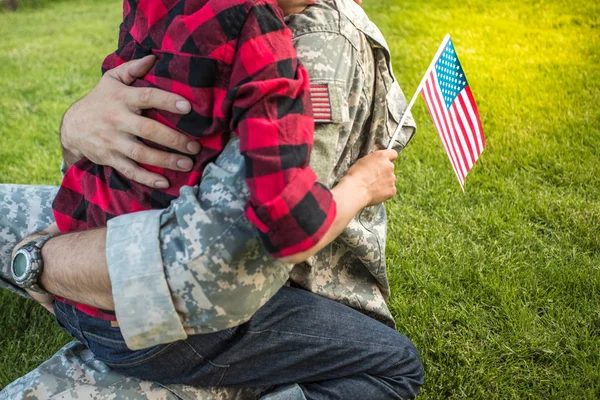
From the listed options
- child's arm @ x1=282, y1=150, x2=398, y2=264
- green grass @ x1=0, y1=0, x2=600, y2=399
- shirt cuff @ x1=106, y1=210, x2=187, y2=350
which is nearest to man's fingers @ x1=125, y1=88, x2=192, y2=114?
shirt cuff @ x1=106, y1=210, x2=187, y2=350

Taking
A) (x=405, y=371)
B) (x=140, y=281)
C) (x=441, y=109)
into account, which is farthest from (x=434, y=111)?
(x=140, y=281)

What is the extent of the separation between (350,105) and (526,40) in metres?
4.55

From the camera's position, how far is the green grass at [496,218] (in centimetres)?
223

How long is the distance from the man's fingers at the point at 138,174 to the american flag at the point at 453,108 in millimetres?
893

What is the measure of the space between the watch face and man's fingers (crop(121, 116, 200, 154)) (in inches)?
17.7

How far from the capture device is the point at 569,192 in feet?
10.5

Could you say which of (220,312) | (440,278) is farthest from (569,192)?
(220,312)

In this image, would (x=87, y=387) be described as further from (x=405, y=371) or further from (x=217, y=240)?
(x=405, y=371)

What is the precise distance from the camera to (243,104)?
1246 millimetres

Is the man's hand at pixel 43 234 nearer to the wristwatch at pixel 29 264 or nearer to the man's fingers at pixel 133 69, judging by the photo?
the wristwatch at pixel 29 264

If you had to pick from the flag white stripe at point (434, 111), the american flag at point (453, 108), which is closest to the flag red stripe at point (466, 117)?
the american flag at point (453, 108)

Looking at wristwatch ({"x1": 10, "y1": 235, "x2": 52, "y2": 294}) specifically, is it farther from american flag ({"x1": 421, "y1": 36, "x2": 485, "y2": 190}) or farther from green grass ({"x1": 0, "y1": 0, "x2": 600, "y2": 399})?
american flag ({"x1": 421, "y1": 36, "x2": 485, "y2": 190})

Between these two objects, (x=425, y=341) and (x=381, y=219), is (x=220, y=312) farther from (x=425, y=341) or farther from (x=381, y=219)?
(x=425, y=341)

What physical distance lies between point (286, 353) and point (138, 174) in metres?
0.65
